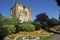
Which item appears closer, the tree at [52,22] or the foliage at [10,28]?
the foliage at [10,28]

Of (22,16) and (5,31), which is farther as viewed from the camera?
(22,16)

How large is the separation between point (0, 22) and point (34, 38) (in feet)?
54.1

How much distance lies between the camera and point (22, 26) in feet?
102

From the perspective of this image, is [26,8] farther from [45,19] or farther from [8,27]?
[8,27]

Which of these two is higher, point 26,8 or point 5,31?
point 26,8

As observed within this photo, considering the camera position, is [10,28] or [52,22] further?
[52,22]

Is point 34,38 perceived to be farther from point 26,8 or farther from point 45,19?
point 26,8

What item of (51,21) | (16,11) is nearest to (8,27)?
(51,21)

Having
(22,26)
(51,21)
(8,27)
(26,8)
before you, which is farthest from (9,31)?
(26,8)

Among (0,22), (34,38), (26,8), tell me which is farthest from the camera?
(26,8)

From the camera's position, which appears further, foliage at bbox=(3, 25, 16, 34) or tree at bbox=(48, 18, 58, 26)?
tree at bbox=(48, 18, 58, 26)

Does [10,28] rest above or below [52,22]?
below

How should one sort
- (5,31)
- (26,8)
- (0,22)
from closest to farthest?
(5,31)
(0,22)
(26,8)

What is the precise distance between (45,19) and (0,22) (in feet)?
74.2
